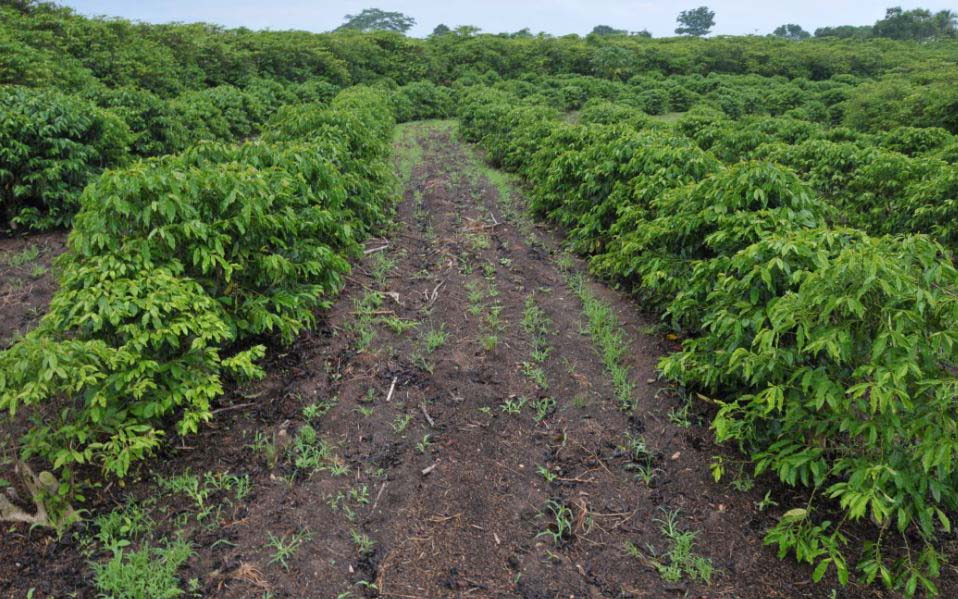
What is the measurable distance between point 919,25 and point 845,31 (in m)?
6.22

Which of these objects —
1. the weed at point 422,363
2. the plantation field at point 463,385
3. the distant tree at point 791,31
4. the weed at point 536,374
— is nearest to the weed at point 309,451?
the plantation field at point 463,385

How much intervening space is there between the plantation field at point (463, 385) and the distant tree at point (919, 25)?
5770cm

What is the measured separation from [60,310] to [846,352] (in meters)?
3.92

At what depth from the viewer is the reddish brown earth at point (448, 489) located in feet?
A: 8.36

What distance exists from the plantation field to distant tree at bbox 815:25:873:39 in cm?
5824

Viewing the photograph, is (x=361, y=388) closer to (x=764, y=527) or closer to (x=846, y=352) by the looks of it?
(x=764, y=527)

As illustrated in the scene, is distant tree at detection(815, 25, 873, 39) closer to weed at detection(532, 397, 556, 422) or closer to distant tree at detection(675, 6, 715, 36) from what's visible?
distant tree at detection(675, 6, 715, 36)

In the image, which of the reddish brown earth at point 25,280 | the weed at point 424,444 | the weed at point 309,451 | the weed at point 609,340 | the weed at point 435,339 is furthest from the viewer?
the weed at point 435,339

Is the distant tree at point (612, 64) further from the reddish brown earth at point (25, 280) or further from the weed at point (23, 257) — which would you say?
the weed at point (23, 257)

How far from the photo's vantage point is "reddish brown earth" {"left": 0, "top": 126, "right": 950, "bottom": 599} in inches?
100

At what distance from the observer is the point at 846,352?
249 cm

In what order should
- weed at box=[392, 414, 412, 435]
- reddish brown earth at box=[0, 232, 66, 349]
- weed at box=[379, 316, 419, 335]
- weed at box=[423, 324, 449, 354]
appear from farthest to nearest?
weed at box=[379, 316, 419, 335] → weed at box=[423, 324, 449, 354] → reddish brown earth at box=[0, 232, 66, 349] → weed at box=[392, 414, 412, 435]

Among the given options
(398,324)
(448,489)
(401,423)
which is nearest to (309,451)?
(401,423)

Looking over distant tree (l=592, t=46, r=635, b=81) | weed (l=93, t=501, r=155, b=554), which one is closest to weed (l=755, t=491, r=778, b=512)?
weed (l=93, t=501, r=155, b=554)
